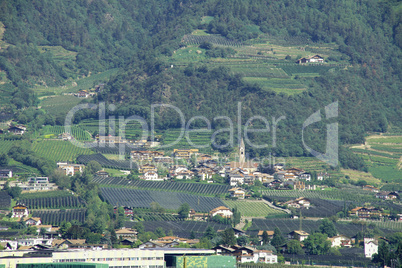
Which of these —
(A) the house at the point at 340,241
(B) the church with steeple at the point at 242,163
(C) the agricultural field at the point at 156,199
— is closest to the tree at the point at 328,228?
(A) the house at the point at 340,241

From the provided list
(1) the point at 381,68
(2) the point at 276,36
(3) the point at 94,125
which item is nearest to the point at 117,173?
(3) the point at 94,125

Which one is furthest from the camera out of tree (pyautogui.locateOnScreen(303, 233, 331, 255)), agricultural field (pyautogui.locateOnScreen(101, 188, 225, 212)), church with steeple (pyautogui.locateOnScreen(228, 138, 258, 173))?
church with steeple (pyautogui.locateOnScreen(228, 138, 258, 173))

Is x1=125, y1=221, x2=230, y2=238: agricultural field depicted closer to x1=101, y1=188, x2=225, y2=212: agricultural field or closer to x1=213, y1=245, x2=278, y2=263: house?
x1=101, y1=188, x2=225, y2=212: agricultural field

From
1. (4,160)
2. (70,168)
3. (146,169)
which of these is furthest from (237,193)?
(4,160)

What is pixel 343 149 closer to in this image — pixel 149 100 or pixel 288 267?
pixel 149 100

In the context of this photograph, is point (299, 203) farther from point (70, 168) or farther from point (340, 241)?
point (70, 168)

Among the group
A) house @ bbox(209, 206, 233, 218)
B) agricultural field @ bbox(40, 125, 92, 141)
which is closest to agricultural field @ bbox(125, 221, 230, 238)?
house @ bbox(209, 206, 233, 218)
